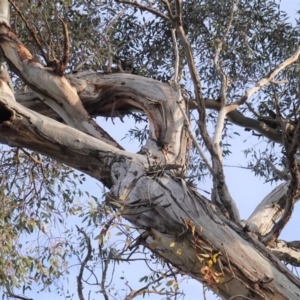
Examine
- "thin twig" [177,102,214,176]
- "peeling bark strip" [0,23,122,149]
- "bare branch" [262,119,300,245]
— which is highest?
"peeling bark strip" [0,23,122,149]

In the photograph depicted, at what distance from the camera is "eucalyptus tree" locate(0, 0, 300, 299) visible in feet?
10.2

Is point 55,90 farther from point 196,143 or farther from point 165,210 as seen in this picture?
point 165,210

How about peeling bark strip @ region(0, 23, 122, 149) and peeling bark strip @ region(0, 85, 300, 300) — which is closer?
peeling bark strip @ region(0, 85, 300, 300)

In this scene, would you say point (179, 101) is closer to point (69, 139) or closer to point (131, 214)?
point (69, 139)

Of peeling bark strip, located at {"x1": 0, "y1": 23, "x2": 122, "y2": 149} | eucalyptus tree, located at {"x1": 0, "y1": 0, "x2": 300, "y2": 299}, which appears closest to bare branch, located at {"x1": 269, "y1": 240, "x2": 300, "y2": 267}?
eucalyptus tree, located at {"x1": 0, "y1": 0, "x2": 300, "y2": 299}

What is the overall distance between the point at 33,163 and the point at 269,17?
2.53m

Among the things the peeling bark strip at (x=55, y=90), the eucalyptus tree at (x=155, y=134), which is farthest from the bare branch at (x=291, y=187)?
the peeling bark strip at (x=55, y=90)

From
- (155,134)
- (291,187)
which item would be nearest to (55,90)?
(155,134)

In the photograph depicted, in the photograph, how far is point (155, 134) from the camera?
159 inches

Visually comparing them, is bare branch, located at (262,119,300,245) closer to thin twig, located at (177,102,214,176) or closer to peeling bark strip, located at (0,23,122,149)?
thin twig, located at (177,102,214,176)

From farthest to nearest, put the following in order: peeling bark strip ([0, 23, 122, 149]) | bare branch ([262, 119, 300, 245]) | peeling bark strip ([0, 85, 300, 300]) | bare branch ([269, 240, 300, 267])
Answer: peeling bark strip ([0, 23, 122, 149])
bare branch ([269, 240, 300, 267])
bare branch ([262, 119, 300, 245])
peeling bark strip ([0, 85, 300, 300])

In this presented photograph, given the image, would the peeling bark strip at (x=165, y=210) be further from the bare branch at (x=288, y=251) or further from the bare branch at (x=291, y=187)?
the bare branch at (x=288, y=251)

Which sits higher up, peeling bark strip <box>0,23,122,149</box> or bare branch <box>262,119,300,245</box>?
peeling bark strip <box>0,23,122,149</box>

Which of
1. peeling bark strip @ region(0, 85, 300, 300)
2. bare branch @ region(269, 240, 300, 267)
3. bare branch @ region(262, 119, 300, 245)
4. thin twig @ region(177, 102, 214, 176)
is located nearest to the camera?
peeling bark strip @ region(0, 85, 300, 300)
